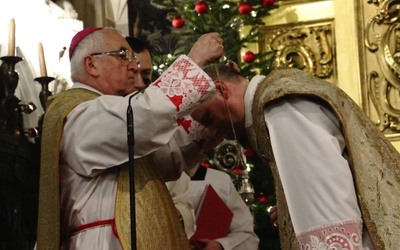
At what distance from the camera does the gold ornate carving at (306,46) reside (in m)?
9.60

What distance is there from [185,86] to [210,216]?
1723 mm

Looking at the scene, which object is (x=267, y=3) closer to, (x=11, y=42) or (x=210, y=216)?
(x=210, y=216)

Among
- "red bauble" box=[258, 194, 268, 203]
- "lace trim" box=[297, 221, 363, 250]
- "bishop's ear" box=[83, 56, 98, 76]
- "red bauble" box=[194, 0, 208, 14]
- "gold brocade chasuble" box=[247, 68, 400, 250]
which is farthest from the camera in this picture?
"red bauble" box=[194, 0, 208, 14]

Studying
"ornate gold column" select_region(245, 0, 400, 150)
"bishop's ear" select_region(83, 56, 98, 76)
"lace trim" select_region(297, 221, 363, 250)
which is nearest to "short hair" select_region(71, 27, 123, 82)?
"bishop's ear" select_region(83, 56, 98, 76)

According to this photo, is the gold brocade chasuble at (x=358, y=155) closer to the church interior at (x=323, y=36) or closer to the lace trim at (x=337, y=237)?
the lace trim at (x=337, y=237)

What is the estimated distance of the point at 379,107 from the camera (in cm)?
935

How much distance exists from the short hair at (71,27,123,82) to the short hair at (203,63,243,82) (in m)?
0.60

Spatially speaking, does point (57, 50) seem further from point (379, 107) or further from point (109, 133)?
point (379, 107)

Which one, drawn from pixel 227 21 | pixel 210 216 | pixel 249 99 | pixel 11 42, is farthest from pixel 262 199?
pixel 249 99

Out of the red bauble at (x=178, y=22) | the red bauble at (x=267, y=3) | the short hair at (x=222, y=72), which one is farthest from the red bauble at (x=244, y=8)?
the short hair at (x=222, y=72)

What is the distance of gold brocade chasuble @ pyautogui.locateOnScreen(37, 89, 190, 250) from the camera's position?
382 cm

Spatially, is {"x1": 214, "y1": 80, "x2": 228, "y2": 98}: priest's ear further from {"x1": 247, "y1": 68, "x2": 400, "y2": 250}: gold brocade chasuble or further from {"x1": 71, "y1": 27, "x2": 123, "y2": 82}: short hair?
{"x1": 71, "y1": 27, "x2": 123, "y2": 82}: short hair

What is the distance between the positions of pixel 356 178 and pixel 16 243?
2503 millimetres

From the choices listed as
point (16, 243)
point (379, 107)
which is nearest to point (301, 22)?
point (379, 107)
